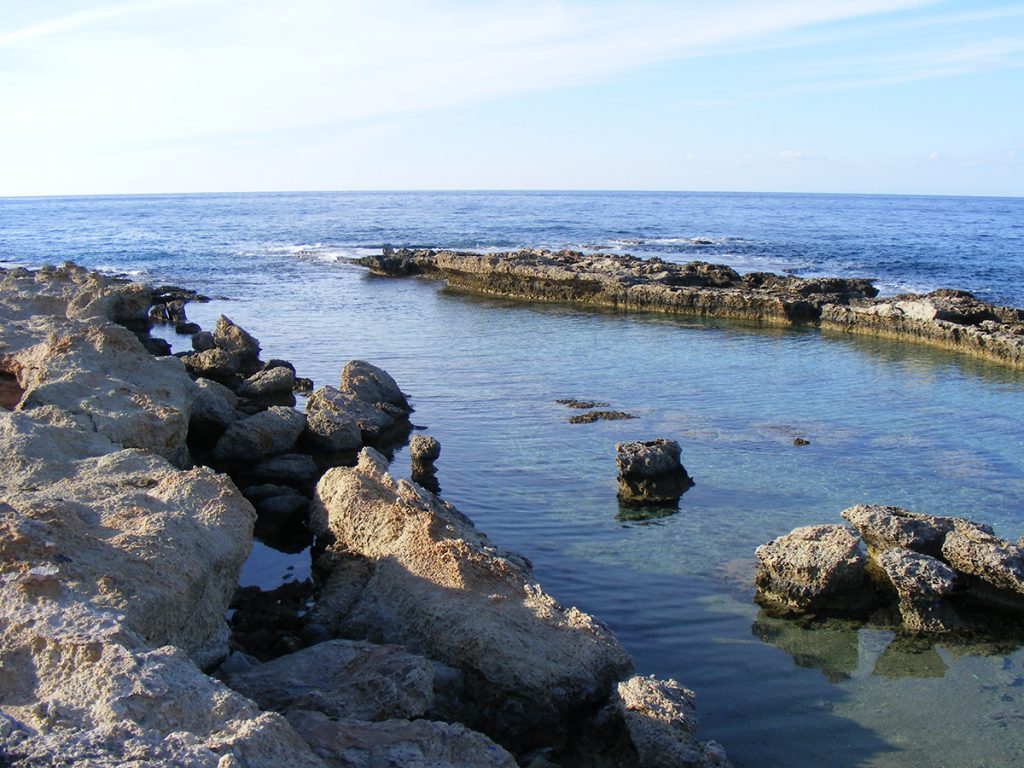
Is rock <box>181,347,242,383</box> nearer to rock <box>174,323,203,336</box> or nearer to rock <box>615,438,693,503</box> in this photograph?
rock <box>174,323,203,336</box>

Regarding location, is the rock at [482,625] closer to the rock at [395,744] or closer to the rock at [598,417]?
the rock at [395,744]

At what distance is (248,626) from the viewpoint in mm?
7656

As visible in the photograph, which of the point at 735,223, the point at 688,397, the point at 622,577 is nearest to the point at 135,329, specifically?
the point at 688,397

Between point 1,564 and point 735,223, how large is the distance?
79.2 m

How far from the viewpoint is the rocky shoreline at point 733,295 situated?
23.1 metres

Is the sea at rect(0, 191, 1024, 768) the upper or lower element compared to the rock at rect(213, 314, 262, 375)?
lower

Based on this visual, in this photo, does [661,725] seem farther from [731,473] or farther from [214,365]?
[214,365]

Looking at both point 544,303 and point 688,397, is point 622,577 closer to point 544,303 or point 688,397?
point 688,397

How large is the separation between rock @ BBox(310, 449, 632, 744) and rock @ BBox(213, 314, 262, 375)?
11.1 metres

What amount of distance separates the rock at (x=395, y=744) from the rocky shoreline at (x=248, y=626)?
12 millimetres

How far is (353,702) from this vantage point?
554 cm

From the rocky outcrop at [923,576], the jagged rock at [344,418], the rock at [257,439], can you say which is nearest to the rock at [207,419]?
the rock at [257,439]

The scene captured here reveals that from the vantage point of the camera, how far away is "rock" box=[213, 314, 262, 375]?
18.6m

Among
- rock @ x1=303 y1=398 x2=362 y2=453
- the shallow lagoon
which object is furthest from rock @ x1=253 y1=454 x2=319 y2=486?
the shallow lagoon
